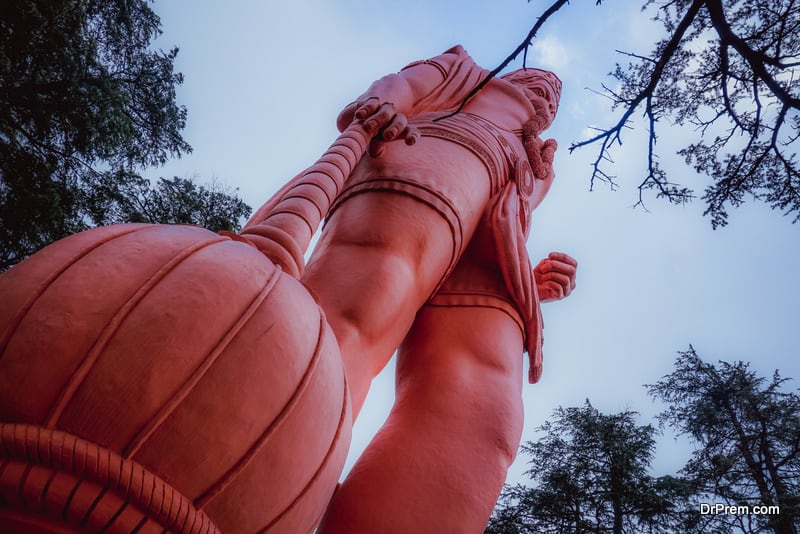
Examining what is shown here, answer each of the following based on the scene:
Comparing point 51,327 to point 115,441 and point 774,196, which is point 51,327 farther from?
point 774,196

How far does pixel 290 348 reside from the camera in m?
1.31

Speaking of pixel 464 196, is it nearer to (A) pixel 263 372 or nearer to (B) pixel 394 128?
(B) pixel 394 128

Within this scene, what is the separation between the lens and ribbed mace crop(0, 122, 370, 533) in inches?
40.3

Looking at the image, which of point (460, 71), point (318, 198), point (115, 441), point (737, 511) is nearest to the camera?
point (115, 441)

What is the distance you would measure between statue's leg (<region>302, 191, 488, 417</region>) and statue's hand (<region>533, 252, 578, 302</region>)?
1172mm

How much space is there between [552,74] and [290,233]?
4213 mm

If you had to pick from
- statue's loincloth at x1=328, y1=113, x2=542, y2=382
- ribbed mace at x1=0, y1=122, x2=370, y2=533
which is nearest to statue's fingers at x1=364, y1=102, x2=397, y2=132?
statue's loincloth at x1=328, y1=113, x2=542, y2=382

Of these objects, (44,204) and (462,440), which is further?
(44,204)

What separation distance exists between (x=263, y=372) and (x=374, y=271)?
44.2 inches

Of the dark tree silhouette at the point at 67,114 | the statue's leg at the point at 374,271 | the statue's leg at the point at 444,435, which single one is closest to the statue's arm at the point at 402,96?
the statue's leg at the point at 374,271

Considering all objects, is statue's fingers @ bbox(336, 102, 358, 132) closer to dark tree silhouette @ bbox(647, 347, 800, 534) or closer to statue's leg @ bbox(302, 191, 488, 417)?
statue's leg @ bbox(302, 191, 488, 417)

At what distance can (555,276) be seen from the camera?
3703 millimetres

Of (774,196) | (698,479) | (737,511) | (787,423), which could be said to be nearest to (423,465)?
(774,196)

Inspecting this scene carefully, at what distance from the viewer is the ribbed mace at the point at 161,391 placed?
3.36ft
